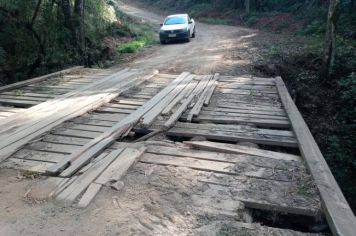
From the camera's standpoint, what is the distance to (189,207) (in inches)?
161

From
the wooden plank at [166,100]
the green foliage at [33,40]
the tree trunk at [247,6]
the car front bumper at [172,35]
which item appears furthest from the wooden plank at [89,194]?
the tree trunk at [247,6]

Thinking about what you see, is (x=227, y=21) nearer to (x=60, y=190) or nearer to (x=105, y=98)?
(x=105, y=98)

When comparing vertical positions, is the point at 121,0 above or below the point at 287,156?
above

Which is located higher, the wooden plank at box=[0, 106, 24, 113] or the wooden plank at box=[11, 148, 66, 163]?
the wooden plank at box=[0, 106, 24, 113]

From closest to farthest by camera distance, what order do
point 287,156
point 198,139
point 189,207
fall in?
point 189,207, point 287,156, point 198,139

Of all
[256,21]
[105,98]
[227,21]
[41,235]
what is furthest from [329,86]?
[227,21]

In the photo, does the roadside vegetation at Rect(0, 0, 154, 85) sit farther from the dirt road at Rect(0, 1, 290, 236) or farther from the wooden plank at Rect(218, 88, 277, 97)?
the dirt road at Rect(0, 1, 290, 236)

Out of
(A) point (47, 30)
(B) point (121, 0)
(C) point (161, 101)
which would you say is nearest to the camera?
(C) point (161, 101)

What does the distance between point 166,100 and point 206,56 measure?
26.4ft

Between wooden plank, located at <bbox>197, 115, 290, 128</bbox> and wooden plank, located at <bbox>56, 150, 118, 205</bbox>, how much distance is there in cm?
230

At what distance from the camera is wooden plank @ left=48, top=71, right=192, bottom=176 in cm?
485

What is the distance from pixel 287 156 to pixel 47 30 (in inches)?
443

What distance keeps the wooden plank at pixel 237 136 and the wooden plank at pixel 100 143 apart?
0.79m

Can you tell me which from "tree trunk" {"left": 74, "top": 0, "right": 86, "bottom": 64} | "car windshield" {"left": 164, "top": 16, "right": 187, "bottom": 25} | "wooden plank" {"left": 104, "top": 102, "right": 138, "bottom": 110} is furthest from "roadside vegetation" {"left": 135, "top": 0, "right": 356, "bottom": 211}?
"tree trunk" {"left": 74, "top": 0, "right": 86, "bottom": 64}
